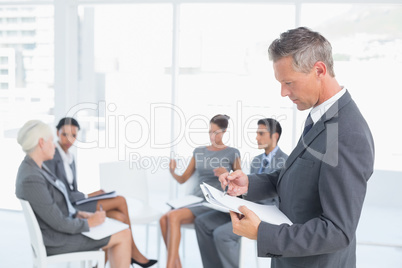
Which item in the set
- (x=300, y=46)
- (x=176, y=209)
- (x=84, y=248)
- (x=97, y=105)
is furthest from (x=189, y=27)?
(x=300, y=46)

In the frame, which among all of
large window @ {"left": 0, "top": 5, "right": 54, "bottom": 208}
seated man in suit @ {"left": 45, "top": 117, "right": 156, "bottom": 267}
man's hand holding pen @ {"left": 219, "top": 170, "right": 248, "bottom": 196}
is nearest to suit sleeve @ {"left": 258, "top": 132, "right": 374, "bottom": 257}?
man's hand holding pen @ {"left": 219, "top": 170, "right": 248, "bottom": 196}

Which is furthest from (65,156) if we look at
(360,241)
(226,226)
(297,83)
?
(360,241)

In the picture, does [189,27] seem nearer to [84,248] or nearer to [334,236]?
[84,248]

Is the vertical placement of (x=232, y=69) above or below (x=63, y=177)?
above

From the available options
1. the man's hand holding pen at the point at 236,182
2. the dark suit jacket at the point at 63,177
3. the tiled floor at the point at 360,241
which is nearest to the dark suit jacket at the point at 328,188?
the man's hand holding pen at the point at 236,182

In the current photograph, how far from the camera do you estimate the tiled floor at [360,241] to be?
12.7ft

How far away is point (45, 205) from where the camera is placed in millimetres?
2596

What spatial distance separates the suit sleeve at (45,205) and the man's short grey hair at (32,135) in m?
0.27

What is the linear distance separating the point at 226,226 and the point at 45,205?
1423mm

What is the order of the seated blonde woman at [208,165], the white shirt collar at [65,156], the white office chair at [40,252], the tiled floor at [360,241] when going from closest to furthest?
the white office chair at [40,252]
the seated blonde woman at [208,165]
the white shirt collar at [65,156]
the tiled floor at [360,241]

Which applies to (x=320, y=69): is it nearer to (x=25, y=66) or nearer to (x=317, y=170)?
(x=317, y=170)

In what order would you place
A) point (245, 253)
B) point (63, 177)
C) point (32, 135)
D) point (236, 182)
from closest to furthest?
point (236, 182) → point (32, 135) → point (245, 253) → point (63, 177)

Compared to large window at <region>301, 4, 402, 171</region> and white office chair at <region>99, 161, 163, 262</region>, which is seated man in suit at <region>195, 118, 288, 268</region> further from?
large window at <region>301, 4, 402, 171</region>

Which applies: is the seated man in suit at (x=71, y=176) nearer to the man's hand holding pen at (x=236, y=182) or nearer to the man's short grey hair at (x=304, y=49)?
the man's hand holding pen at (x=236, y=182)
